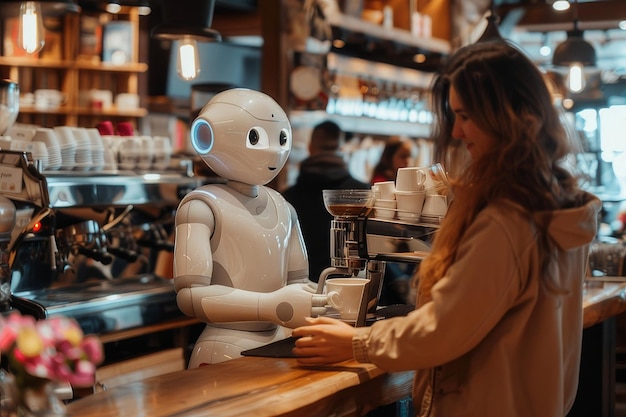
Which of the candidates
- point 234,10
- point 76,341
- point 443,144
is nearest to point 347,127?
point 234,10

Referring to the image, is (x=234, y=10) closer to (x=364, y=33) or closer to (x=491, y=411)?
(x=364, y=33)

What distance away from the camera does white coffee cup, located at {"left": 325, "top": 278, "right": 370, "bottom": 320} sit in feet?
7.99

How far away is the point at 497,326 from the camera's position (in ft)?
6.20

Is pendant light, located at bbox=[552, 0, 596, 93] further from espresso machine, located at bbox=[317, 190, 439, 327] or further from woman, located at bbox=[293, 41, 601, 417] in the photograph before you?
woman, located at bbox=[293, 41, 601, 417]

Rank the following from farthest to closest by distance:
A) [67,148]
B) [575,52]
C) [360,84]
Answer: [360,84] < [575,52] < [67,148]

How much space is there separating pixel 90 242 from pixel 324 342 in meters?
1.77

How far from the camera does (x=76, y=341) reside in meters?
1.35

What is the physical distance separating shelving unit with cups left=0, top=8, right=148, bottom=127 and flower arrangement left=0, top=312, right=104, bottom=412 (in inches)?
252

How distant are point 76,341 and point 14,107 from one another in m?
2.30

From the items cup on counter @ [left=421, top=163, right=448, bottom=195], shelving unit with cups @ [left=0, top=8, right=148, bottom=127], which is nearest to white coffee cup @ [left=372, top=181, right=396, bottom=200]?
cup on counter @ [left=421, top=163, right=448, bottom=195]

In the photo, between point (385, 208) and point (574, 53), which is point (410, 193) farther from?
point (574, 53)

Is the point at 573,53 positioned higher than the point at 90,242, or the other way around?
the point at 573,53

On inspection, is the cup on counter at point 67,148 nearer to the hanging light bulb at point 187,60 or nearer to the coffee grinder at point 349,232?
the hanging light bulb at point 187,60

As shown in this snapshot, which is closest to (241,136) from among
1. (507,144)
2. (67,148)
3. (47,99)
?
(507,144)
